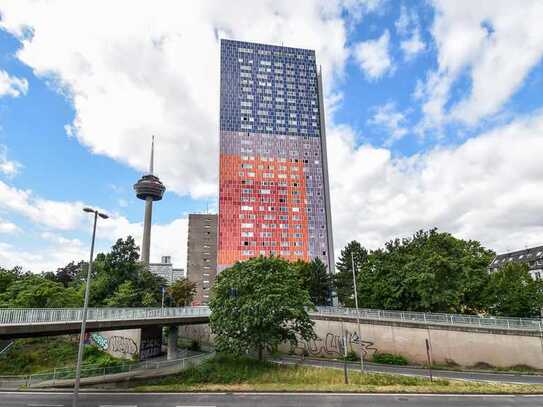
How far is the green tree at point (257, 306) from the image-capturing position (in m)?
32.7

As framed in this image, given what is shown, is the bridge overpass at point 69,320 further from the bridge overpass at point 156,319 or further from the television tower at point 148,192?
the television tower at point 148,192

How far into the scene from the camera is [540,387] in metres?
24.5

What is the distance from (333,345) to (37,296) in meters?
44.2

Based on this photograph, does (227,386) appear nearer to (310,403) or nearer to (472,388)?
(310,403)

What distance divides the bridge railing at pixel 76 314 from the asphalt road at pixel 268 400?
19.3 feet

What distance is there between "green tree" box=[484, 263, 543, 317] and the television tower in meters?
116

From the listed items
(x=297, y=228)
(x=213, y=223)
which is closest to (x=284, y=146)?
(x=297, y=228)

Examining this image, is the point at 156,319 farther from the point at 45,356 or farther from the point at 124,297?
the point at 124,297

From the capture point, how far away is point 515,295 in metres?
40.8

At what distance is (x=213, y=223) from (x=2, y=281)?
78250mm

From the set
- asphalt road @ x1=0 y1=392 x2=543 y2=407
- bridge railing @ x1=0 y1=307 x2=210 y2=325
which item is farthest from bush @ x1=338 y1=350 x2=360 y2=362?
bridge railing @ x1=0 y1=307 x2=210 y2=325

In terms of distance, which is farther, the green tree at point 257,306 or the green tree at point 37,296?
the green tree at point 37,296

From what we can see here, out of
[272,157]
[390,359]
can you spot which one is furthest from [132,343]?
[272,157]

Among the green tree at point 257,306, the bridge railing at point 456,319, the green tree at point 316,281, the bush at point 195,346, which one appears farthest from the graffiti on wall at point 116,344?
the bridge railing at point 456,319
